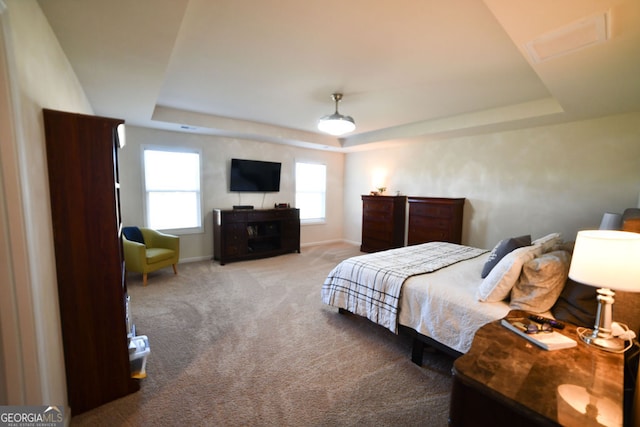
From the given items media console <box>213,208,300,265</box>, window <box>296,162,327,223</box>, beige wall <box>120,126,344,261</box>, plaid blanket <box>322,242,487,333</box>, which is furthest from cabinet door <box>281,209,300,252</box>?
plaid blanket <box>322,242,487,333</box>

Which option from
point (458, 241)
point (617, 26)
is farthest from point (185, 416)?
point (458, 241)

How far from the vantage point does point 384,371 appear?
2117 millimetres

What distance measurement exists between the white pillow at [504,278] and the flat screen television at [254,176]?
14.8ft

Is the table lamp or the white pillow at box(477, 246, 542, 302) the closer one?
the table lamp

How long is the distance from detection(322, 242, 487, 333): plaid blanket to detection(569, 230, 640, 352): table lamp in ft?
3.96

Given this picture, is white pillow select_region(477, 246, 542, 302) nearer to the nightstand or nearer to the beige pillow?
the beige pillow

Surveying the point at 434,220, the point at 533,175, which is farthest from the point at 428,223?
the point at 533,175

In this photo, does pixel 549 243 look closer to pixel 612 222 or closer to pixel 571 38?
pixel 612 222

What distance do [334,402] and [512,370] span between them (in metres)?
1.14

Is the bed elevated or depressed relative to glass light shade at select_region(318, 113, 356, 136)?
depressed

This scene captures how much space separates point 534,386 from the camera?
3.48 feet

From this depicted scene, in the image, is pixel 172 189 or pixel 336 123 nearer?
pixel 336 123

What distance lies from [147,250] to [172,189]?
1.21 meters

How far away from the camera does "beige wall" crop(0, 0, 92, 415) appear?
1.14 meters
